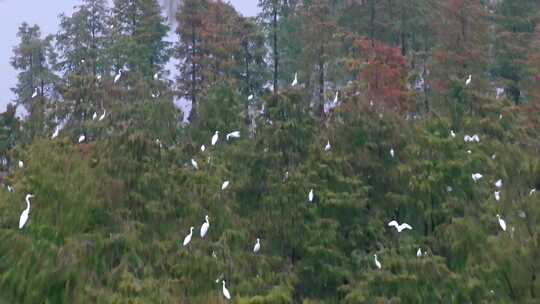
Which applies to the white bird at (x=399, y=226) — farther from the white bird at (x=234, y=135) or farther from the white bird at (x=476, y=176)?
the white bird at (x=234, y=135)

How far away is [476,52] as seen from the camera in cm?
1934

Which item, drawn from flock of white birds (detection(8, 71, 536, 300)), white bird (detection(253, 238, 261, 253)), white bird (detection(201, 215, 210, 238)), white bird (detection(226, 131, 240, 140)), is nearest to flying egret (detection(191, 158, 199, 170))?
flock of white birds (detection(8, 71, 536, 300))

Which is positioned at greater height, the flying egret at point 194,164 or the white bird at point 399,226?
the flying egret at point 194,164

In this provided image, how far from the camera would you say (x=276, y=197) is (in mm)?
12094

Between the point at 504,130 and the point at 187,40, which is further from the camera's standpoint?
the point at 187,40

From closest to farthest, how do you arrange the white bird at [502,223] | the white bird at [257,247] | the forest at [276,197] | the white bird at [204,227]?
the forest at [276,197]
the white bird at [502,223]
the white bird at [204,227]
the white bird at [257,247]

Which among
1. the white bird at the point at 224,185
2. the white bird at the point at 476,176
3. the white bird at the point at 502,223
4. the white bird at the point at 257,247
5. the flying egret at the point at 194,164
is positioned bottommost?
the white bird at the point at 257,247

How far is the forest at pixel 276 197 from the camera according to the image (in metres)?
9.95

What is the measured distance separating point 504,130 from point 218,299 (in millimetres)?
7298

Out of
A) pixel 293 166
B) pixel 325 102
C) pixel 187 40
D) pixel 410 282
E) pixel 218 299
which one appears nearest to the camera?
pixel 218 299

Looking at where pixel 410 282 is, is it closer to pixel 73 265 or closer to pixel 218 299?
pixel 218 299

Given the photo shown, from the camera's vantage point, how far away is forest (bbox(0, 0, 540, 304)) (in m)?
9.95

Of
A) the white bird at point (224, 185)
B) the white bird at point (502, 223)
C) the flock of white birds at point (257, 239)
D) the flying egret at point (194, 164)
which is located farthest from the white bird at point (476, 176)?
the flying egret at point (194, 164)

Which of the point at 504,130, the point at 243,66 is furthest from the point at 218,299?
the point at 243,66
